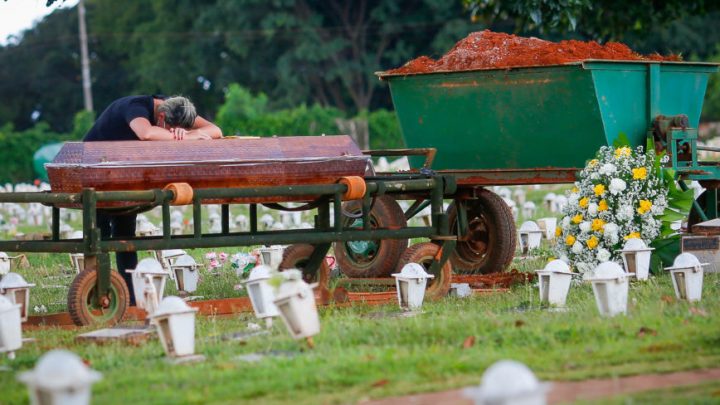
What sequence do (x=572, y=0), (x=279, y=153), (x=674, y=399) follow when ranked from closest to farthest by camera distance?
(x=674, y=399) → (x=279, y=153) → (x=572, y=0)

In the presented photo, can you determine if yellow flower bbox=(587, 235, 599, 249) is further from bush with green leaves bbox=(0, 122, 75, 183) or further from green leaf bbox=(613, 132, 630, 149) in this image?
bush with green leaves bbox=(0, 122, 75, 183)

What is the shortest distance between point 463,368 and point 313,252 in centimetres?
324

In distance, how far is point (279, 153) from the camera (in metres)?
9.02

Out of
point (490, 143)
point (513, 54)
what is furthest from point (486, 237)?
point (513, 54)

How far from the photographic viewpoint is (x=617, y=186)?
10.2m

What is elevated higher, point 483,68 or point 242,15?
point 242,15

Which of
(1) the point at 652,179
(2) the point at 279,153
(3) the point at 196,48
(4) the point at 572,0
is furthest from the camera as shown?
(3) the point at 196,48

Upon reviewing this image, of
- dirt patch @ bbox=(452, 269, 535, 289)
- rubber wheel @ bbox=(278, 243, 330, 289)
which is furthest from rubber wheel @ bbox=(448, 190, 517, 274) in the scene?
rubber wheel @ bbox=(278, 243, 330, 289)

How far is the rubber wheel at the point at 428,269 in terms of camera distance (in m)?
9.48

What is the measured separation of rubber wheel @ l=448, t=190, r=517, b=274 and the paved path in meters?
4.40

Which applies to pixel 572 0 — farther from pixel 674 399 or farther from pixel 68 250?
pixel 674 399

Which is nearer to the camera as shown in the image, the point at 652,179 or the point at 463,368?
the point at 463,368

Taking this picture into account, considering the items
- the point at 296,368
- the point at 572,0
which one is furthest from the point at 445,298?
the point at 572,0

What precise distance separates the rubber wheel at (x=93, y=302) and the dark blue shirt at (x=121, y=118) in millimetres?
1629
